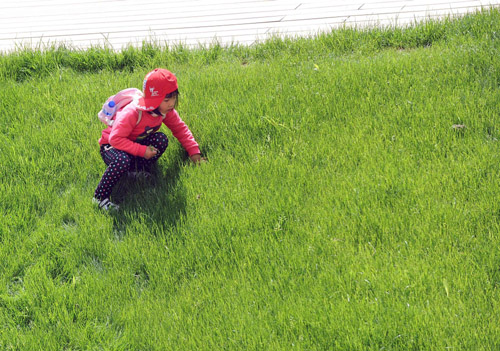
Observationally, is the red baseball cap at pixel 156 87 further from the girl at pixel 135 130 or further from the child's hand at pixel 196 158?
the child's hand at pixel 196 158

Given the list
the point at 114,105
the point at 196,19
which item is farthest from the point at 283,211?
the point at 196,19

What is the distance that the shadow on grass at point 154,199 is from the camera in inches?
170

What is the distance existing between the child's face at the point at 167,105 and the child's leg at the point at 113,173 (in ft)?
1.52

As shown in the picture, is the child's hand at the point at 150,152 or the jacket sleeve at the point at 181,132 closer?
the child's hand at the point at 150,152

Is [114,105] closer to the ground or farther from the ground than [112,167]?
farther from the ground

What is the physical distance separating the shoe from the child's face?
85cm

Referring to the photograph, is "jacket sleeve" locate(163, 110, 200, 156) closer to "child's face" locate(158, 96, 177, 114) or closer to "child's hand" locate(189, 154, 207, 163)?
"child's hand" locate(189, 154, 207, 163)

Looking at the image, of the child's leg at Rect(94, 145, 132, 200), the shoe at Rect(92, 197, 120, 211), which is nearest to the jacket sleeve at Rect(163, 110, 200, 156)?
the child's leg at Rect(94, 145, 132, 200)

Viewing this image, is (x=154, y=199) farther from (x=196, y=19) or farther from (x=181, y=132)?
(x=196, y=19)

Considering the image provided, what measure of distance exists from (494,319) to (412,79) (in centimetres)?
279

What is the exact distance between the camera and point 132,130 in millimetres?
4676

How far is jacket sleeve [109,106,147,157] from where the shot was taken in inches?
180

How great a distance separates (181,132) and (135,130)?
45 cm

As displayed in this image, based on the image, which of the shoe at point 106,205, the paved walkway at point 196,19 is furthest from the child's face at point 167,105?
the paved walkway at point 196,19
